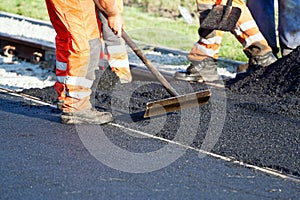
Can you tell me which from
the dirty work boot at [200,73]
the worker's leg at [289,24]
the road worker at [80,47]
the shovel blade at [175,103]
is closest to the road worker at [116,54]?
the dirty work boot at [200,73]

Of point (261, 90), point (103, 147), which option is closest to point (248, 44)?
point (261, 90)

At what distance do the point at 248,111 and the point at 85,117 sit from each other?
1498 mm

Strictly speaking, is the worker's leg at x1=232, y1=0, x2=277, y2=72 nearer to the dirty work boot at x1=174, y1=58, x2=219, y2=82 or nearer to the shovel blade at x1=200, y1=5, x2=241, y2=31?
the shovel blade at x1=200, y1=5, x2=241, y2=31

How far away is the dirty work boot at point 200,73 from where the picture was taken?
7953mm

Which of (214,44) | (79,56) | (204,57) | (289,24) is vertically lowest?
(204,57)

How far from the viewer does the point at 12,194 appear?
14.6 ft

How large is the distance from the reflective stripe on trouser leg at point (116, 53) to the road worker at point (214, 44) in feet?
2.12

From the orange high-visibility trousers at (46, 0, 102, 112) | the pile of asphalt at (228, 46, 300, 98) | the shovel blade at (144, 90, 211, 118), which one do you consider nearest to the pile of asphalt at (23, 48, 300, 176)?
the pile of asphalt at (228, 46, 300, 98)

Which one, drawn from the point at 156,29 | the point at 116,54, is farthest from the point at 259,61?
the point at 156,29

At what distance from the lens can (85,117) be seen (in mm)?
6102

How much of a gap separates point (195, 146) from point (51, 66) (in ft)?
12.9

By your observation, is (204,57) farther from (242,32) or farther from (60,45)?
(60,45)

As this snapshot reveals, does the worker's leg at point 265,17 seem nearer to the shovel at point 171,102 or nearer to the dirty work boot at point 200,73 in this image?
the dirty work boot at point 200,73

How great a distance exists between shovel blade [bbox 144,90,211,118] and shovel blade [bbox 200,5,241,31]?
1628 millimetres
